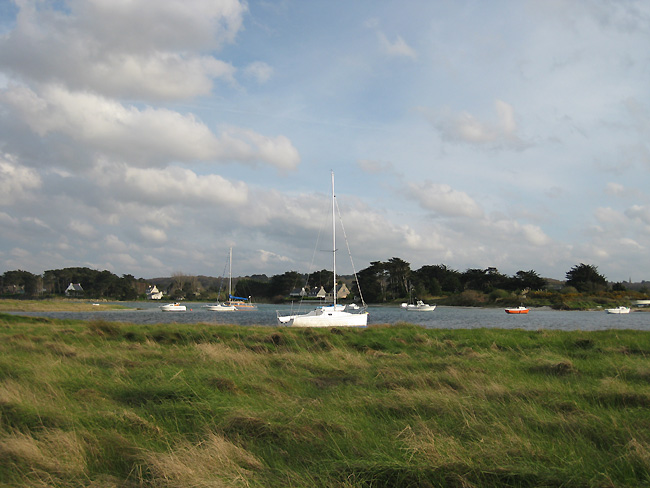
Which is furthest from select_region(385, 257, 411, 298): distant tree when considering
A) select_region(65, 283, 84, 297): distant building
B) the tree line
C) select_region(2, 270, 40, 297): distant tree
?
select_region(2, 270, 40, 297): distant tree

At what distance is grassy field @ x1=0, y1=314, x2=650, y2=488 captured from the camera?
4.89 m

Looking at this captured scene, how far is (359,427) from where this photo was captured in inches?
253

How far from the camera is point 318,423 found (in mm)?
6336

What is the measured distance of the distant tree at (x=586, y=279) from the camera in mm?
117438

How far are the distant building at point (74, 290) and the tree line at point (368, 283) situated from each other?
342 centimetres

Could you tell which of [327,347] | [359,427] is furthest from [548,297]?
[359,427]

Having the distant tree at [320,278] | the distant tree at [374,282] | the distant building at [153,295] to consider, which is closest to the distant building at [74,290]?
the distant building at [153,295]

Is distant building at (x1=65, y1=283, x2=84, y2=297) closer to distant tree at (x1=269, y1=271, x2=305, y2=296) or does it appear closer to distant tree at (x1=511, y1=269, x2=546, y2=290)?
distant tree at (x1=269, y1=271, x2=305, y2=296)

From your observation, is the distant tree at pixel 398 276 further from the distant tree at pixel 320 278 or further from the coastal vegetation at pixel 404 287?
the distant tree at pixel 320 278

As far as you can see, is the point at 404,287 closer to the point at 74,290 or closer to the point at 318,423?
the point at 74,290

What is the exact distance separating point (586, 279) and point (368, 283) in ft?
189

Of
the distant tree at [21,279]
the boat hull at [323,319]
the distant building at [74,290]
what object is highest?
A: the distant tree at [21,279]

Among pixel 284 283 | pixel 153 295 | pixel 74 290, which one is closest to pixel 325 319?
pixel 284 283

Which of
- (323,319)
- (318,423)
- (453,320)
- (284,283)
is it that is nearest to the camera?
(318,423)
